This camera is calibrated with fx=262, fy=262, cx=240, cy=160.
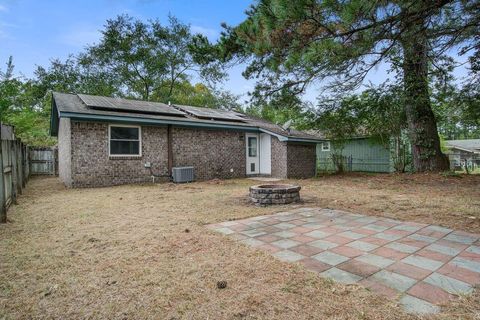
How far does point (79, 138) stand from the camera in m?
9.09

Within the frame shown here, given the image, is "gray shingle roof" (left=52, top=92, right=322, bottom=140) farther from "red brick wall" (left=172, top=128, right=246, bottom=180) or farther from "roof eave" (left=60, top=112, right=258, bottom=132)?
"red brick wall" (left=172, top=128, right=246, bottom=180)

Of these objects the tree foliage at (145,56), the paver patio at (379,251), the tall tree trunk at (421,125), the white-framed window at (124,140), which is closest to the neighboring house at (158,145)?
the white-framed window at (124,140)

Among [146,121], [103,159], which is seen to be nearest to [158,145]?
[146,121]

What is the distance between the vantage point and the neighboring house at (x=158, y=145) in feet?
30.2

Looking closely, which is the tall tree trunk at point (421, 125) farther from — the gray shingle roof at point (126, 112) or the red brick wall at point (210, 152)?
the red brick wall at point (210, 152)

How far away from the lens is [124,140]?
→ 10039mm

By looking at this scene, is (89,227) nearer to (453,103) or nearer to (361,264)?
(361,264)

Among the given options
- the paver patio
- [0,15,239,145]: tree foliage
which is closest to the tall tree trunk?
the paver patio

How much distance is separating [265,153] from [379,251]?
429 inches

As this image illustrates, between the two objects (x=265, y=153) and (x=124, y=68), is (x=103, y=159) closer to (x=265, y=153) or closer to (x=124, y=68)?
(x=265, y=153)

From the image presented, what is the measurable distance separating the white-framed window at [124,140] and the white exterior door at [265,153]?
6238mm

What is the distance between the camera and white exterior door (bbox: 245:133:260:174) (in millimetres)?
13648

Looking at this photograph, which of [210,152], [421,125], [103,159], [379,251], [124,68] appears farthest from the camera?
[124,68]

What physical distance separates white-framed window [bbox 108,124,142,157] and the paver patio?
7.17 metres
